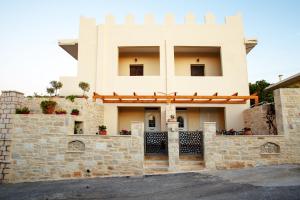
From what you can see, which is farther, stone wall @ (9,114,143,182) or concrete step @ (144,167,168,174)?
concrete step @ (144,167,168,174)

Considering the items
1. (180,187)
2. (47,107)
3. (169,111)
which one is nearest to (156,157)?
(180,187)

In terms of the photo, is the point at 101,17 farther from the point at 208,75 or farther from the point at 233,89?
the point at 233,89

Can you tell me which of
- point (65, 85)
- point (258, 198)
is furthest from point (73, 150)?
point (258, 198)

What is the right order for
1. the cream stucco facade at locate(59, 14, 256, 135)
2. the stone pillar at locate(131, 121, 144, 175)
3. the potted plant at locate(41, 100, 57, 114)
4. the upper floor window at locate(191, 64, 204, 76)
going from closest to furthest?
the stone pillar at locate(131, 121, 144, 175)
the potted plant at locate(41, 100, 57, 114)
the cream stucco facade at locate(59, 14, 256, 135)
the upper floor window at locate(191, 64, 204, 76)

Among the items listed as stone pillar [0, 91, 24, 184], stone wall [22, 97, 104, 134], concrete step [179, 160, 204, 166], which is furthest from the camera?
stone wall [22, 97, 104, 134]

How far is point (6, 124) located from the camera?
8.73 m

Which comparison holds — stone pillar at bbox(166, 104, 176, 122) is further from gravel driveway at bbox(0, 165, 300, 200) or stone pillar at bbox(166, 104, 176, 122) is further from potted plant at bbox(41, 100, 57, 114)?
potted plant at bbox(41, 100, 57, 114)

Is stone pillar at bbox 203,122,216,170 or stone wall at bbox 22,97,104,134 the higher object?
stone wall at bbox 22,97,104,134

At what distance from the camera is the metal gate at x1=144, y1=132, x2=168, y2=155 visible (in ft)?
31.6

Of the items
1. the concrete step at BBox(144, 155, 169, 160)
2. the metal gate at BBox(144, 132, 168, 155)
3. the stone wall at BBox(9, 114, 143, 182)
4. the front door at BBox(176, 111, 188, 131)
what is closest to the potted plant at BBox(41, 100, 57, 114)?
the stone wall at BBox(9, 114, 143, 182)

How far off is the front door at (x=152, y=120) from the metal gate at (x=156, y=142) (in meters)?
4.54

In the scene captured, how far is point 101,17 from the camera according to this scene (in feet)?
46.2

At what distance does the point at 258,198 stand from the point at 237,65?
10066 millimetres

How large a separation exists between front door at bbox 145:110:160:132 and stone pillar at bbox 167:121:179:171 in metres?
5.17
